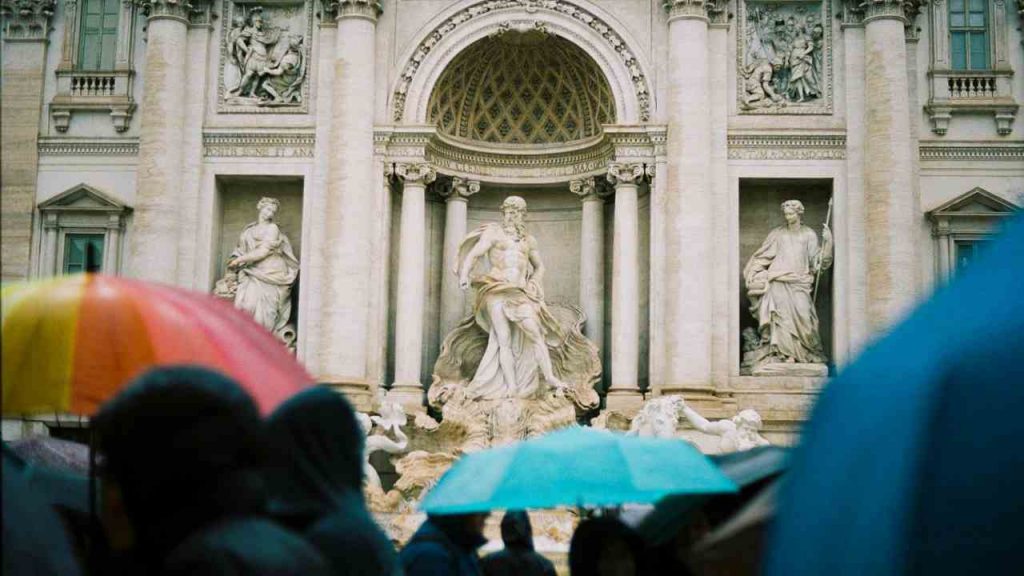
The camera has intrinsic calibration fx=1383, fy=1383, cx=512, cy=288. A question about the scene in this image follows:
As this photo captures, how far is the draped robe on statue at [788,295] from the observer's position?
2305 centimetres

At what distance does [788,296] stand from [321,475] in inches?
748

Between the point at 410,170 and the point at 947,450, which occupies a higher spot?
the point at 410,170

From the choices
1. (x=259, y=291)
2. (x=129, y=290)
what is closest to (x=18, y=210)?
(x=259, y=291)

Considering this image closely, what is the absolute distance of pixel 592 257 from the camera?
2439 cm

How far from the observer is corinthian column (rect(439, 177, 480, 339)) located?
2470 centimetres

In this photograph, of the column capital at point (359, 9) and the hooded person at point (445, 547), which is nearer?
the hooded person at point (445, 547)

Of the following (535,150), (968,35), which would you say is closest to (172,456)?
(535,150)

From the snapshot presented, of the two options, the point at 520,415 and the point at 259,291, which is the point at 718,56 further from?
the point at 259,291

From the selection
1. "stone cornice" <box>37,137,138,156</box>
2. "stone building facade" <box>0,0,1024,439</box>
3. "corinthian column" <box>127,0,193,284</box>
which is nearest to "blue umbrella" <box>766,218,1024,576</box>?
"stone building facade" <box>0,0,1024,439</box>

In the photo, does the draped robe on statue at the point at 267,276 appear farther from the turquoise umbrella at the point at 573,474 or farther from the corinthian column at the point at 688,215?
the turquoise umbrella at the point at 573,474

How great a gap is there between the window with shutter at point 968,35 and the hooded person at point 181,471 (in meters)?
22.3

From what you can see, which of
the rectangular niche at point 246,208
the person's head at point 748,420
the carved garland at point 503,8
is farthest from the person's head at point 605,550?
the rectangular niche at point 246,208

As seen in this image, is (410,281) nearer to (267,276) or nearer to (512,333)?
(512,333)

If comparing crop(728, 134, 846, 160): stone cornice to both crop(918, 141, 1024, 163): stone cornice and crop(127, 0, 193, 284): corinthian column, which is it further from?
crop(127, 0, 193, 284): corinthian column
